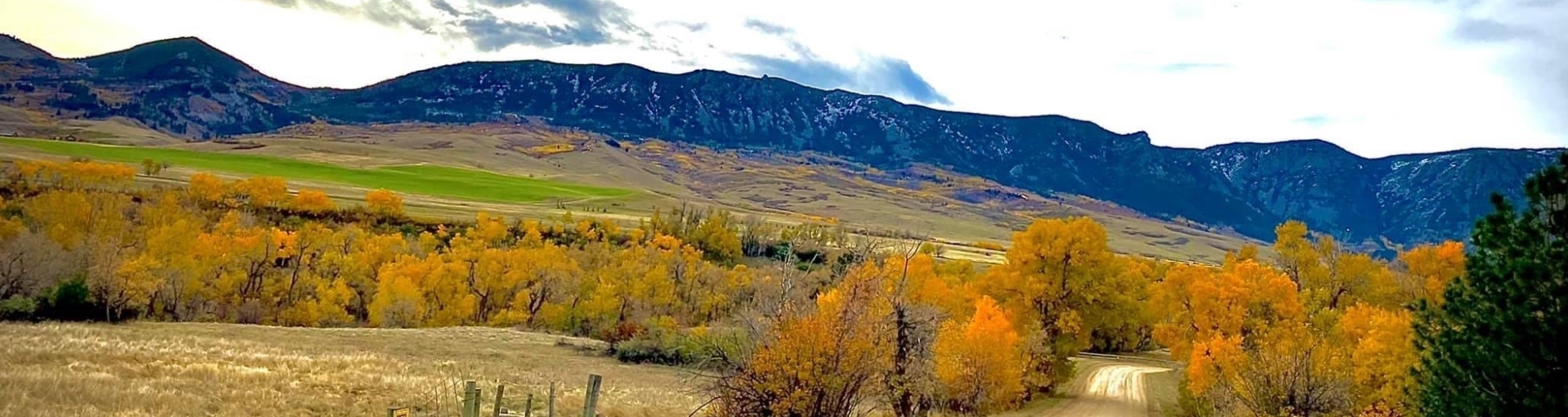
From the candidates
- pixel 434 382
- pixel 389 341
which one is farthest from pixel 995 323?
pixel 389 341

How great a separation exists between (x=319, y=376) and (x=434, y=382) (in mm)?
3615

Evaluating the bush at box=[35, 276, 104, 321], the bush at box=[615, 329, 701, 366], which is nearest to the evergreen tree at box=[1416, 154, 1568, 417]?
the bush at box=[615, 329, 701, 366]

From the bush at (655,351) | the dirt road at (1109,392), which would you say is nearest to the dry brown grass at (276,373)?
the bush at (655,351)

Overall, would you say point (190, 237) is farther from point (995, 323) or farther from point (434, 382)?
point (995, 323)

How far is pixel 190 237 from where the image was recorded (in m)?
71.0

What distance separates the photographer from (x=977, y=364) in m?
36.7

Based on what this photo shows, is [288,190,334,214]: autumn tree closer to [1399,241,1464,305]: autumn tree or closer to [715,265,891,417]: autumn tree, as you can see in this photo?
[715,265,891,417]: autumn tree

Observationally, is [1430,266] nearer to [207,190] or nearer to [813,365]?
[813,365]

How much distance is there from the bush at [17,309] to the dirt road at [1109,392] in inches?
1885

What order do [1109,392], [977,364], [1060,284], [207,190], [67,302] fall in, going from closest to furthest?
1. [977,364]
2. [1060,284]
3. [67,302]
4. [1109,392]
5. [207,190]

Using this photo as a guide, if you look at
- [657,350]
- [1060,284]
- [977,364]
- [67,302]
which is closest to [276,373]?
[977,364]

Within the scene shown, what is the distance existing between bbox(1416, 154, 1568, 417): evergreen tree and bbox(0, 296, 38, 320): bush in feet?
180

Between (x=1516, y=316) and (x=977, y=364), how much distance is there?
890 inches

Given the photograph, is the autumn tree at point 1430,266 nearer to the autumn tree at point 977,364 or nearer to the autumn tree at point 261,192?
the autumn tree at point 977,364
